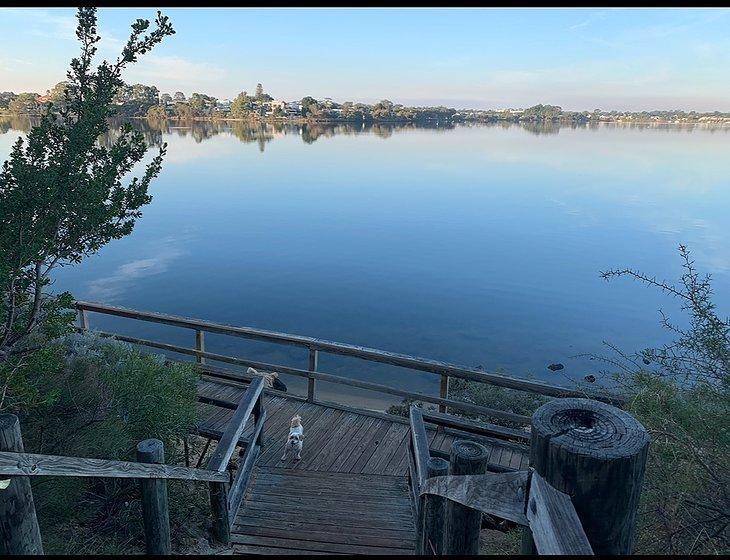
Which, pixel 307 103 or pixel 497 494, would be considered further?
pixel 307 103

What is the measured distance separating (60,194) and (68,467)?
308cm

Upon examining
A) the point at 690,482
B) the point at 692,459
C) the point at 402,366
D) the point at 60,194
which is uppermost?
the point at 60,194

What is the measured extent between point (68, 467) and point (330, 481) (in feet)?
12.7

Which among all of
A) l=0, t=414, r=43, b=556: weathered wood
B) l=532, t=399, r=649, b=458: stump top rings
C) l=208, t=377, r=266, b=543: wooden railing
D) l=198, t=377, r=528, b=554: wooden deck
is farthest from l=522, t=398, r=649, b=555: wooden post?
l=198, t=377, r=528, b=554: wooden deck

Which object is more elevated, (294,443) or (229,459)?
(229,459)

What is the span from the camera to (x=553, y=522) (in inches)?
52.2

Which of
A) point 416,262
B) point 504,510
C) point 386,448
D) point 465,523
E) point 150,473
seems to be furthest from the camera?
point 416,262

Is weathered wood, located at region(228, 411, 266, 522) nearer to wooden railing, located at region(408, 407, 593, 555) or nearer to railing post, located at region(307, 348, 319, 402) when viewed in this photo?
railing post, located at region(307, 348, 319, 402)

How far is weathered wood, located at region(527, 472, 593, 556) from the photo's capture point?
1.25 metres

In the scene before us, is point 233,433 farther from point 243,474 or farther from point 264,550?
point 264,550

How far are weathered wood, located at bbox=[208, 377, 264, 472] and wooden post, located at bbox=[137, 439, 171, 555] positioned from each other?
785 mm

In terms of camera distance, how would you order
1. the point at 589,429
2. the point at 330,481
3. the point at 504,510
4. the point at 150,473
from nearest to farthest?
the point at 589,429
the point at 504,510
the point at 150,473
the point at 330,481

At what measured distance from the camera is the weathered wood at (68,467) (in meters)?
1.78

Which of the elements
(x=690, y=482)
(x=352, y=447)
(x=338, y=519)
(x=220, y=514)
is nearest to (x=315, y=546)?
(x=338, y=519)
